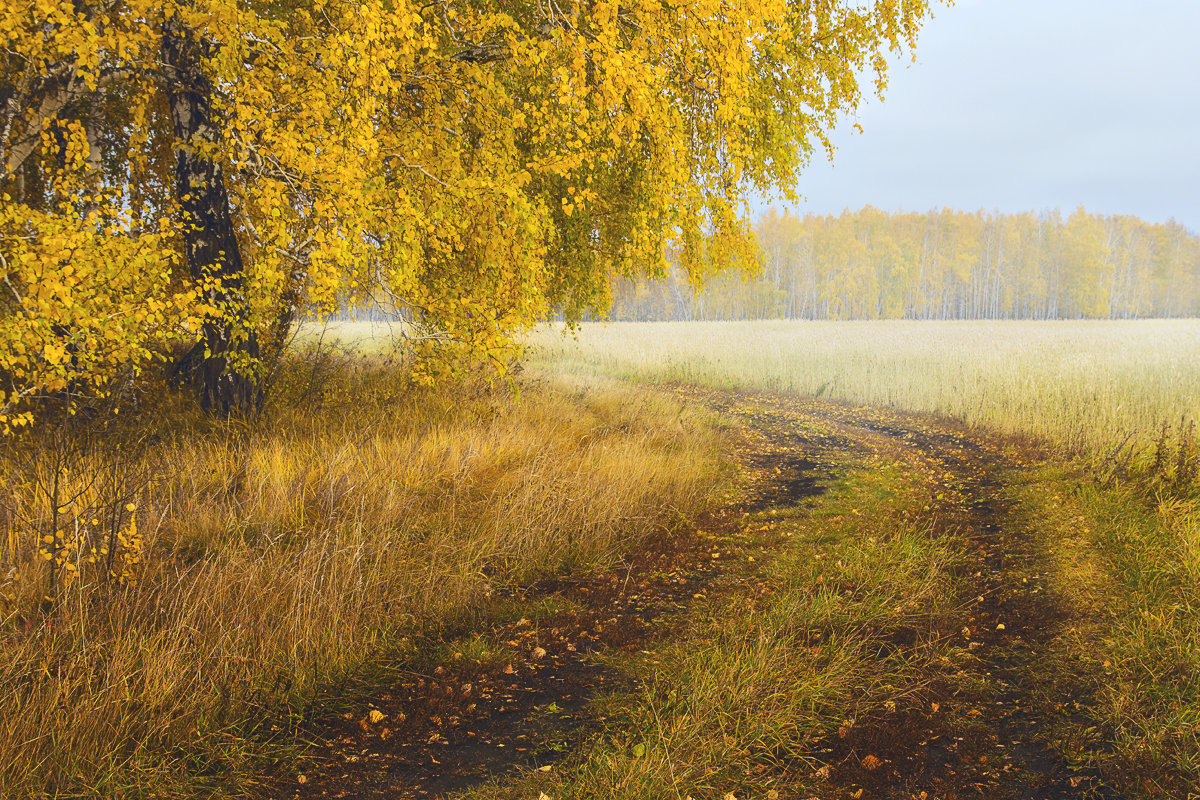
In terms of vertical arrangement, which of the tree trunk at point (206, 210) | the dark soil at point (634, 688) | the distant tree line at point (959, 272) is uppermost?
the distant tree line at point (959, 272)

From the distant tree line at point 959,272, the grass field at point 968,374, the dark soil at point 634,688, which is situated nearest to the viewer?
the dark soil at point 634,688

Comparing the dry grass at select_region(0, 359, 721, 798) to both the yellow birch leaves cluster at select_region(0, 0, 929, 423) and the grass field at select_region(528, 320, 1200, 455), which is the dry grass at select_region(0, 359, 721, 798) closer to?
Result: the yellow birch leaves cluster at select_region(0, 0, 929, 423)

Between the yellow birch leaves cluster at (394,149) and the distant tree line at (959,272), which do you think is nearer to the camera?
the yellow birch leaves cluster at (394,149)

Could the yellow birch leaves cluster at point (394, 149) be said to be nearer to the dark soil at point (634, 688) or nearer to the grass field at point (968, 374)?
the grass field at point (968, 374)

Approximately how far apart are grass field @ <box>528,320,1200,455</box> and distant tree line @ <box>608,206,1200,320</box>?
4210 centimetres

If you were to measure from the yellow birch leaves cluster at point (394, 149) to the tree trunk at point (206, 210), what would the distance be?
18 cm

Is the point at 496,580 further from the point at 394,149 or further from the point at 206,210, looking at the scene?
the point at 206,210

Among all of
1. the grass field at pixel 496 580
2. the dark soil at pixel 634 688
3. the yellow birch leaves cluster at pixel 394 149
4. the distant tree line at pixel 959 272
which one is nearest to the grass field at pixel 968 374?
the grass field at pixel 496 580

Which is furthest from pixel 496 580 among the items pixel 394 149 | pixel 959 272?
pixel 959 272

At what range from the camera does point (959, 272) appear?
6594 cm

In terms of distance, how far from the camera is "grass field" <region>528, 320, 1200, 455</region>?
31.7 feet

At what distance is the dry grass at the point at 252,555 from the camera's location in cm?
306

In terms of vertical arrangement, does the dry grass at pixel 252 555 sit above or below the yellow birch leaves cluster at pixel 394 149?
below

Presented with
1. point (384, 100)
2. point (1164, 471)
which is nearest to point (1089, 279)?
point (1164, 471)
